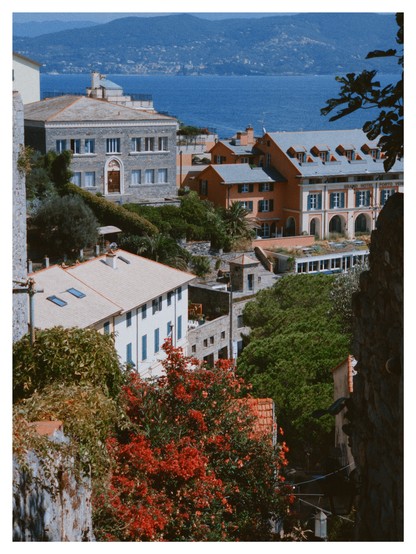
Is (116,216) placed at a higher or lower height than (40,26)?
lower

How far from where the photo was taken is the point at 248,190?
25.3 m

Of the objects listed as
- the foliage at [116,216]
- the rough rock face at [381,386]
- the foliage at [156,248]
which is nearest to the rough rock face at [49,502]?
the rough rock face at [381,386]

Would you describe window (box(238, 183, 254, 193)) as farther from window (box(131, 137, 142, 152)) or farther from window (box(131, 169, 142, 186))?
window (box(131, 137, 142, 152))

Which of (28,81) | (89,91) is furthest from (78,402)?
(89,91)

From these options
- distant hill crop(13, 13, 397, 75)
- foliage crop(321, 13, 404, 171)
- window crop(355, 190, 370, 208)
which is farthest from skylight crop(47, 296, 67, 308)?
window crop(355, 190, 370, 208)

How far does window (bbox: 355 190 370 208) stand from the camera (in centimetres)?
2370

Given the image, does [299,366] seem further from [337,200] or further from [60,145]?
[337,200]

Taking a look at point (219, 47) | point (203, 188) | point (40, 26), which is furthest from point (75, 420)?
point (203, 188)

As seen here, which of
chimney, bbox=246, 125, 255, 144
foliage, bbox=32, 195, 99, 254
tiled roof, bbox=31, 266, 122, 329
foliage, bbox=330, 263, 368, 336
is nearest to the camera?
tiled roof, bbox=31, 266, 122, 329

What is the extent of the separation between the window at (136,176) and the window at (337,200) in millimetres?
4831

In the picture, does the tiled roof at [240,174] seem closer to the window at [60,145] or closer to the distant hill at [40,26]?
the window at [60,145]

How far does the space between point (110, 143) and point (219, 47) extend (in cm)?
1160

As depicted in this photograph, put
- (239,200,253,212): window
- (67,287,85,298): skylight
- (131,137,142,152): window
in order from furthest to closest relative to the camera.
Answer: (239,200,253,212): window < (131,137,142,152): window < (67,287,85,298): skylight

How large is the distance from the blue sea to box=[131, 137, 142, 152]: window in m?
1.63
